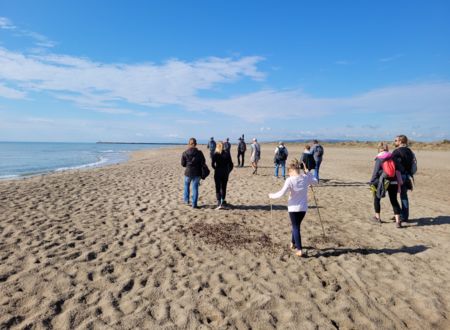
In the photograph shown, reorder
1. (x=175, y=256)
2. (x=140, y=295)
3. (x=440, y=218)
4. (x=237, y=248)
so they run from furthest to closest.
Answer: (x=440, y=218)
(x=237, y=248)
(x=175, y=256)
(x=140, y=295)

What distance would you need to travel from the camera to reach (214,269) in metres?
5.10

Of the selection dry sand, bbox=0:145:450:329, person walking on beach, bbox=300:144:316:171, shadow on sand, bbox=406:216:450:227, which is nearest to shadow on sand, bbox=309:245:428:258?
dry sand, bbox=0:145:450:329

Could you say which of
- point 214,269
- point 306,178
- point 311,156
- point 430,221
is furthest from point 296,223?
point 311,156

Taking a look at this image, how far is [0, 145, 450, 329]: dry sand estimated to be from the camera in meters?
3.84

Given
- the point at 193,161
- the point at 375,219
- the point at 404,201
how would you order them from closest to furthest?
the point at 404,201
the point at 375,219
the point at 193,161

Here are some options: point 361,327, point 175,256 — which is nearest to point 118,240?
point 175,256

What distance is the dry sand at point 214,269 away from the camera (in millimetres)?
3836

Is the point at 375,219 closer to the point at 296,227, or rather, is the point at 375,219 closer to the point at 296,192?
the point at 296,227

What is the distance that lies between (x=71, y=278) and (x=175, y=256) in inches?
69.5

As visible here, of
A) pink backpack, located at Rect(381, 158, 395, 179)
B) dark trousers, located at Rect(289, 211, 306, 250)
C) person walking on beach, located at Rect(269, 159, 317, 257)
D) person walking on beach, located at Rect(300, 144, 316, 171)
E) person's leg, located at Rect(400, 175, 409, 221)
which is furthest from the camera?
person walking on beach, located at Rect(300, 144, 316, 171)

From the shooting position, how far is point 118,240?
634 centimetres

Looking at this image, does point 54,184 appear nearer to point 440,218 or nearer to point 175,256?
point 175,256

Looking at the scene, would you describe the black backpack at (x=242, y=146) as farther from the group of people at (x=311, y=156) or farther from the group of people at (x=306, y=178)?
the group of people at (x=306, y=178)

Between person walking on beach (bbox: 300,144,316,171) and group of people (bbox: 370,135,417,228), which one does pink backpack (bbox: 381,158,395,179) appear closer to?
group of people (bbox: 370,135,417,228)
